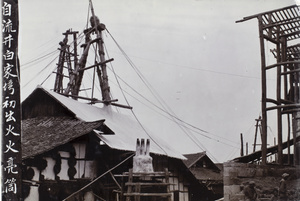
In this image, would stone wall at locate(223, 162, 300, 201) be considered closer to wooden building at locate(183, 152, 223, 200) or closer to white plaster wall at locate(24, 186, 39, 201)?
white plaster wall at locate(24, 186, 39, 201)

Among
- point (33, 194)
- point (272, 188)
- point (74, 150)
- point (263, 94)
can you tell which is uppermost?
point (263, 94)

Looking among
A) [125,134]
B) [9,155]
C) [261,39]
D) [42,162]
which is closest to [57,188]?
[42,162]

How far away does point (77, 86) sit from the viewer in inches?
651

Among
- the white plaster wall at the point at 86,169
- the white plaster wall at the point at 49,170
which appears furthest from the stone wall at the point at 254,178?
the white plaster wall at the point at 49,170

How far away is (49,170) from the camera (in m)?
11.5

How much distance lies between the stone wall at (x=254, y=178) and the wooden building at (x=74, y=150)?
1436 mm

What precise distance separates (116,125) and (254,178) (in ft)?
23.4

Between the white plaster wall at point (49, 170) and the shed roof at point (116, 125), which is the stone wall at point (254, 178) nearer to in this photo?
the shed roof at point (116, 125)

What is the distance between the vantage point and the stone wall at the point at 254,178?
923cm

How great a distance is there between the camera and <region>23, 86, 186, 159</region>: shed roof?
518 inches

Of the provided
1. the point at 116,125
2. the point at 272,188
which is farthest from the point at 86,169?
the point at 272,188

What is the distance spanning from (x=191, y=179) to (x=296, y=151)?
772cm

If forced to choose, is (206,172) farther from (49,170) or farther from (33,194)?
(33,194)

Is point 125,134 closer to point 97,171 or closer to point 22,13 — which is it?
point 97,171
